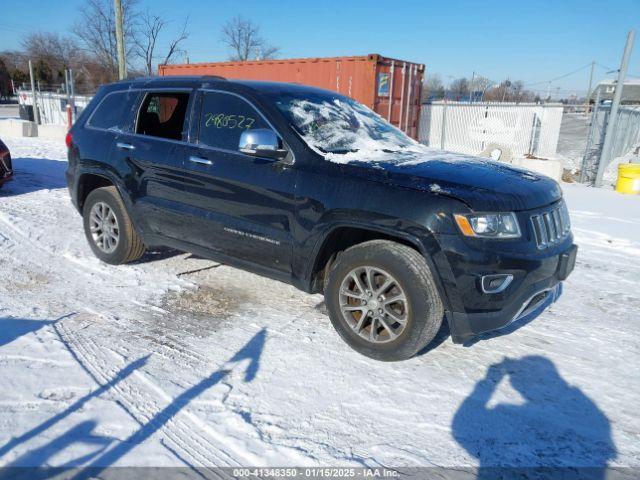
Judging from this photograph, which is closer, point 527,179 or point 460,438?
point 460,438

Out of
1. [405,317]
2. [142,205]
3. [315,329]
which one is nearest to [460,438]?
[405,317]

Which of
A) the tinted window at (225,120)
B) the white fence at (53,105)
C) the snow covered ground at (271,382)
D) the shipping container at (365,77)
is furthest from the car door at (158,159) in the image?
the white fence at (53,105)

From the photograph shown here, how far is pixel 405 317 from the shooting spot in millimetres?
3049

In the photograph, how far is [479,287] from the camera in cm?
280

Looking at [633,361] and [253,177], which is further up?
[253,177]

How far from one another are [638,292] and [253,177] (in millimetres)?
3762

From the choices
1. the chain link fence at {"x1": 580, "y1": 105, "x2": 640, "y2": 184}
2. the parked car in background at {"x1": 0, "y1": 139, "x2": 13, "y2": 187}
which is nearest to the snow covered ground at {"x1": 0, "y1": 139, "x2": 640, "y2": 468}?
the parked car in background at {"x1": 0, "y1": 139, "x2": 13, "y2": 187}

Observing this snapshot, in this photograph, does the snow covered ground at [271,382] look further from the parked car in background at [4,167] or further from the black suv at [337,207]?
the parked car in background at [4,167]

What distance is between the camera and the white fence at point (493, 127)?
15.5 metres

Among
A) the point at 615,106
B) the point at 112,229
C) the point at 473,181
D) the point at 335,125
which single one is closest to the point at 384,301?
the point at 473,181

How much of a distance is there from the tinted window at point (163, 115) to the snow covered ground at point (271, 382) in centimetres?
136

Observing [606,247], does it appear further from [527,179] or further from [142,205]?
[142,205]

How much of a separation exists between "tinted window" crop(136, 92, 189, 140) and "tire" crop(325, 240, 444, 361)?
6.29ft

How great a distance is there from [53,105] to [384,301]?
76.6ft
